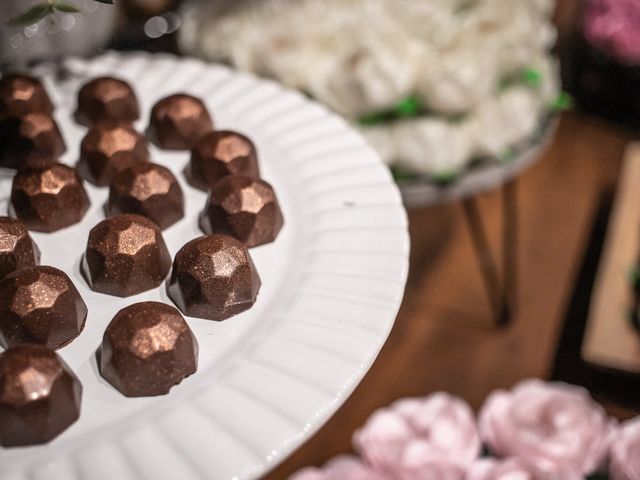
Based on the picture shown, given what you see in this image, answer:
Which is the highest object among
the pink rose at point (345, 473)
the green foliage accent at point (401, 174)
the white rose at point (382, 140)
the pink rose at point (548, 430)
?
the white rose at point (382, 140)

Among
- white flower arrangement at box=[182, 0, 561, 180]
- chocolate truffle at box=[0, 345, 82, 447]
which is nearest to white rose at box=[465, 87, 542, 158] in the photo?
white flower arrangement at box=[182, 0, 561, 180]

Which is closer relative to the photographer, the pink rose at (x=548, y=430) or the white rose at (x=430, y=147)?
the pink rose at (x=548, y=430)

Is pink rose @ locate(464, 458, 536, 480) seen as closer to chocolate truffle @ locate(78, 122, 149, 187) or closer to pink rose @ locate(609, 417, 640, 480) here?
pink rose @ locate(609, 417, 640, 480)

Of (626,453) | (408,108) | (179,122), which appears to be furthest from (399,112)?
(626,453)

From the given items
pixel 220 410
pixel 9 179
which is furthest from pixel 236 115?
pixel 220 410

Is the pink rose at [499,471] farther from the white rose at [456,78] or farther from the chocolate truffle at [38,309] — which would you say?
the white rose at [456,78]

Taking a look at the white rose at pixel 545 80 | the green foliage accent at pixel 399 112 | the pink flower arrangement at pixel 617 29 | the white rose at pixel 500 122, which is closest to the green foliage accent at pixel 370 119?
the green foliage accent at pixel 399 112

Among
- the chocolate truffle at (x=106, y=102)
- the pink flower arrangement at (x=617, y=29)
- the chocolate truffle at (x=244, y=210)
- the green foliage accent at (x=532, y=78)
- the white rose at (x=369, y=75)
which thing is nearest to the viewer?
the chocolate truffle at (x=244, y=210)
